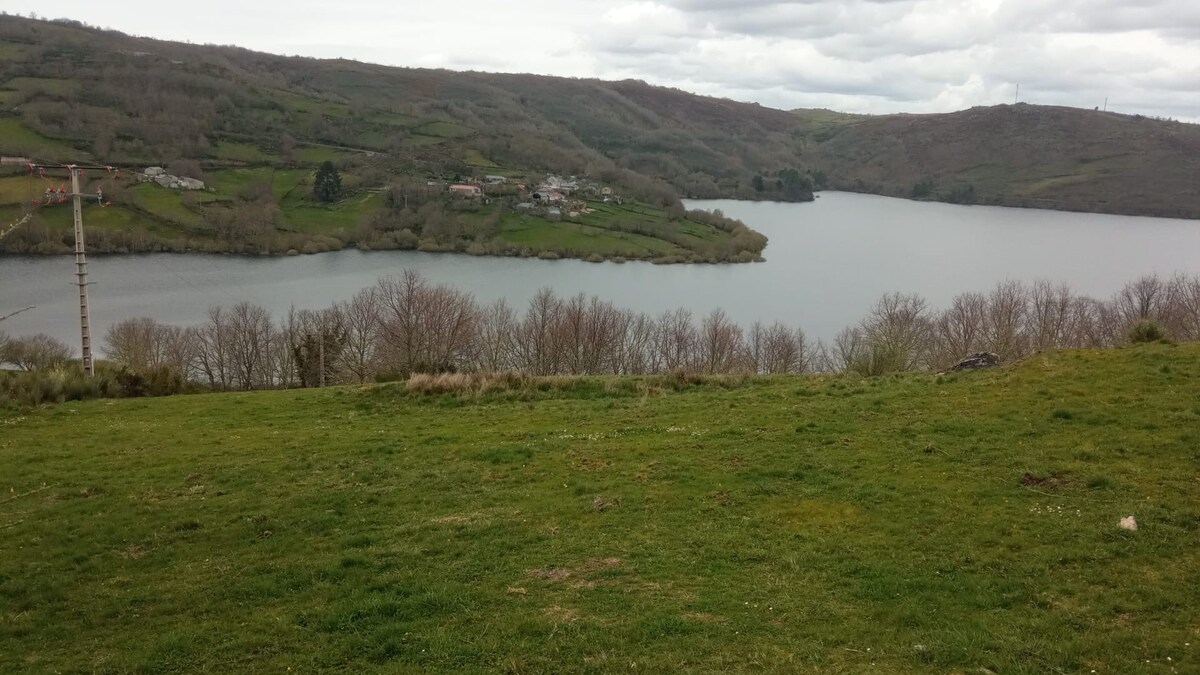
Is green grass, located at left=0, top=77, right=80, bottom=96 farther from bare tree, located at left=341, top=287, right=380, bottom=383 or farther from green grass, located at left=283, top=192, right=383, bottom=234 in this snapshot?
bare tree, located at left=341, top=287, right=380, bottom=383

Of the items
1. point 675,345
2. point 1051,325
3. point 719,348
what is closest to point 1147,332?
point 719,348

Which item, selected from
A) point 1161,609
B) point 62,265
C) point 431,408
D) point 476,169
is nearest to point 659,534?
point 1161,609

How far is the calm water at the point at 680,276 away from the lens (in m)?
77.1

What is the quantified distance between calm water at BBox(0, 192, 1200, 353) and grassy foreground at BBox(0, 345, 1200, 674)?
60.1 metres

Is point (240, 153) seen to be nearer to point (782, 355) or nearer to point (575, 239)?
point (575, 239)

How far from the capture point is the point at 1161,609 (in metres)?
7.46

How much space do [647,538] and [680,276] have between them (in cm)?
9509

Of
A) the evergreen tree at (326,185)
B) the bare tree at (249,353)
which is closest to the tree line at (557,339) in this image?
the bare tree at (249,353)

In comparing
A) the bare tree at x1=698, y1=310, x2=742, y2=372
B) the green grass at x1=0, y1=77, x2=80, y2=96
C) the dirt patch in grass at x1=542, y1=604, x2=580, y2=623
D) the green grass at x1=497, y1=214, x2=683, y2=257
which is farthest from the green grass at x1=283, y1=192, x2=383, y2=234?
the dirt patch in grass at x1=542, y1=604, x2=580, y2=623

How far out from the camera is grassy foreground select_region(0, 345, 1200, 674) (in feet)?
24.3

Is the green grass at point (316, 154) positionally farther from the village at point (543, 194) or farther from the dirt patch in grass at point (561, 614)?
the dirt patch in grass at point (561, 614)

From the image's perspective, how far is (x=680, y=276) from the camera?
104 m

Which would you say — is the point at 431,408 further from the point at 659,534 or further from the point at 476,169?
the point at 476,169

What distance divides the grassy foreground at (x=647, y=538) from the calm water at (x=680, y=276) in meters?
60.1
